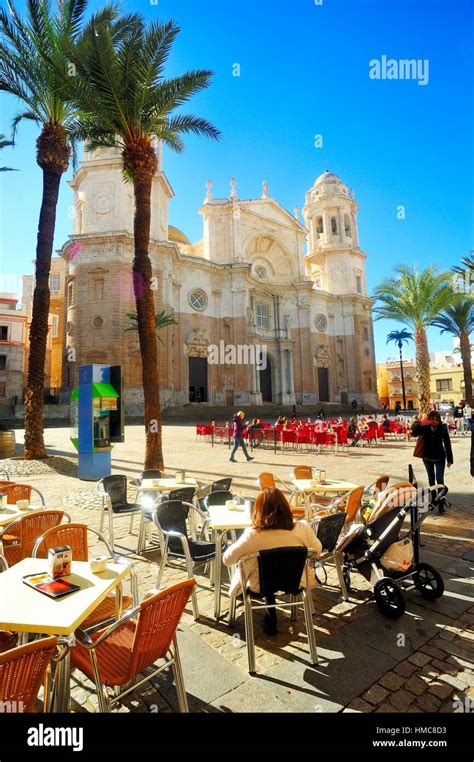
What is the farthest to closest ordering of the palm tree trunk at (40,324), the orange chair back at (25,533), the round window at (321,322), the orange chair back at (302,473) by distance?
the round window at (321,322) < the palm tree trunk at (40,324) < the orange chair back at (302,473) < the orange chair back at (25,533)

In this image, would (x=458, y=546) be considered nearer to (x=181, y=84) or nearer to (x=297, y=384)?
(x=181, y=84)

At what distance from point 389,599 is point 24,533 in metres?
3.36

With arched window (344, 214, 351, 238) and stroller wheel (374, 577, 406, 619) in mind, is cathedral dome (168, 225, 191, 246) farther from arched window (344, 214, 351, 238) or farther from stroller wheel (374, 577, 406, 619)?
stroller wheel (374, 577, 406, 619)

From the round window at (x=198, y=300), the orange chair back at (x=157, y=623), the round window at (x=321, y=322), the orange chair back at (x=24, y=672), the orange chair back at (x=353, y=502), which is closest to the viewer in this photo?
the orange chair back at (x=24, y=672)

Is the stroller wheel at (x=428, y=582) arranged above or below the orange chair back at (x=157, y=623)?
below

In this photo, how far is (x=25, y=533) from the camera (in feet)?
12.1

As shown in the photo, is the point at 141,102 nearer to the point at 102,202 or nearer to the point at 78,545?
the point at 78,545

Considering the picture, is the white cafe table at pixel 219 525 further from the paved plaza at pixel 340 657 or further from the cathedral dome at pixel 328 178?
the cathedral dome at pixel 328 178

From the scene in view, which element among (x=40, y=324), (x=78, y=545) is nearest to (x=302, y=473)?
(x=78, y=545)

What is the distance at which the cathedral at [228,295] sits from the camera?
29906 mm

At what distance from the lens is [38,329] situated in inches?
464

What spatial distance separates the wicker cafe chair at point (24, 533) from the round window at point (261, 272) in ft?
133

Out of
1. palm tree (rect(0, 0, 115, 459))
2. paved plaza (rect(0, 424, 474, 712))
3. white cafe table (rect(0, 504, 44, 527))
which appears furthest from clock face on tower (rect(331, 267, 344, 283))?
white cafe table (rect(0, 504, 44, 527))

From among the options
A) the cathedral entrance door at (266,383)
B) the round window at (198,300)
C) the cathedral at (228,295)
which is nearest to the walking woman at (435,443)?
the cathedral at (228,295)
